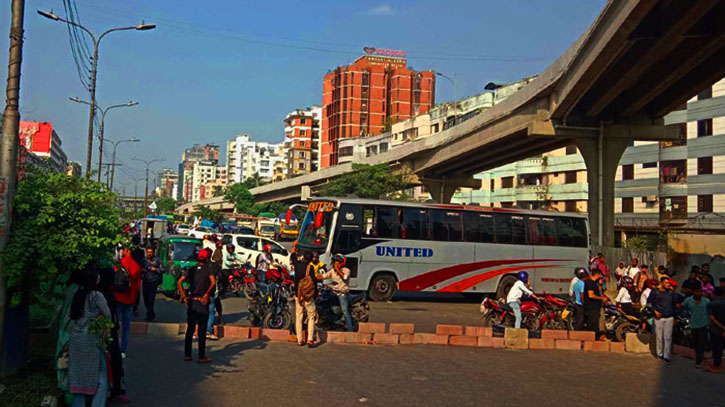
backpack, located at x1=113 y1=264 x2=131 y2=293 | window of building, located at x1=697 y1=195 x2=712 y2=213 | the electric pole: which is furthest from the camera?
window of building, located at x1=697 y1=195 x2=712 y2=213

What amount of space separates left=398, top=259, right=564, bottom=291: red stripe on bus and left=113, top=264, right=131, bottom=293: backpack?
11487mm

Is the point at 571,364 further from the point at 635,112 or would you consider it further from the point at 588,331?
the point at 635,112

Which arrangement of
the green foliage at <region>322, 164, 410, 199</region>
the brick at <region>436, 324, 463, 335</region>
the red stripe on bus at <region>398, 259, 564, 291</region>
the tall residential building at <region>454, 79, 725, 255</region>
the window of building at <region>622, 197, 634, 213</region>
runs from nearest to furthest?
the brick at <region>436, 324, 463, 335</region> < the red stripe on bus at <region>398, 259, 564, 291</region> < the tall residential building at <region>454, 79, 725, 255</region> < the window of building at <region>622, 197, 634, 213</region> < the green foliage at <region>322, 164, 410, 199</region>

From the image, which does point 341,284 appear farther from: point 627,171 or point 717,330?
point 627,171

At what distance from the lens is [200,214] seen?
3091 inches

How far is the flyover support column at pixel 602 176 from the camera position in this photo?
3022 centimetres

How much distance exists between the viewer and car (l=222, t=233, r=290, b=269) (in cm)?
2128

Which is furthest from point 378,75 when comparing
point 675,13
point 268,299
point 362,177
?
point 268,299

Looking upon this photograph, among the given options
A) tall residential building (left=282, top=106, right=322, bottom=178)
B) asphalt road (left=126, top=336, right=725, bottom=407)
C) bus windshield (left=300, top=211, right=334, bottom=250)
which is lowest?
asphalt road (left=126, top=336, right=725, bottom=407)

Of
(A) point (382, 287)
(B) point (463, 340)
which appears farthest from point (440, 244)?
(B) point (463, 340)

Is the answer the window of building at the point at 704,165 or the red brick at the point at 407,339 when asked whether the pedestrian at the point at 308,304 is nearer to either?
the red brick at the point at 407,339

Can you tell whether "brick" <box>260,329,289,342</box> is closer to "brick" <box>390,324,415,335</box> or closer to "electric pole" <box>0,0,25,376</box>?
"brick" <box>390,324,415,335</box>

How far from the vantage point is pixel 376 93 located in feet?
347

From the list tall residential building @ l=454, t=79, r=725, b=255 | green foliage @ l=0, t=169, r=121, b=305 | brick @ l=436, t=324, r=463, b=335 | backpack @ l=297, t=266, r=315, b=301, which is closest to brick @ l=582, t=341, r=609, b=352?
brick @ l=436, t=324, r=463, b=335
